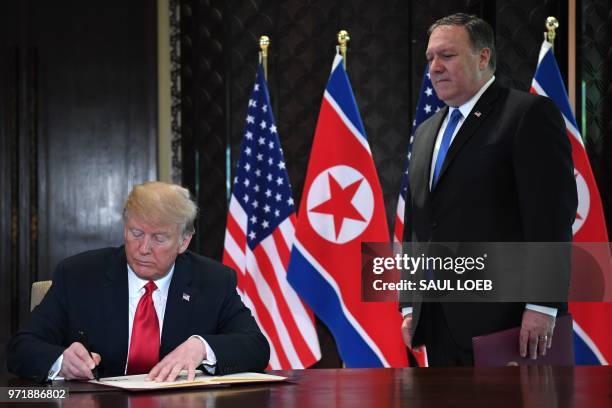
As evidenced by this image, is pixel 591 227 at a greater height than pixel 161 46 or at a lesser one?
lesser

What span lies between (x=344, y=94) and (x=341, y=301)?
107 cm

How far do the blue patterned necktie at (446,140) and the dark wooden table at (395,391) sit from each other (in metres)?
1.03

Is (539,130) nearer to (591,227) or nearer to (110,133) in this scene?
(591,227)

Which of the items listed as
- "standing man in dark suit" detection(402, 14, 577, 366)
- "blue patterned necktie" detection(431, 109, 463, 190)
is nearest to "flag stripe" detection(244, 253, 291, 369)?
"standing man in dark suit" detection(402, 14, 577, 366)

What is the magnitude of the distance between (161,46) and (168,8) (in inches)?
8.7

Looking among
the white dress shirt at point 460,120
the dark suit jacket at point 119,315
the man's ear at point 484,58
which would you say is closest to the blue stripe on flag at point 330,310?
the white dress shirt at point 460,120

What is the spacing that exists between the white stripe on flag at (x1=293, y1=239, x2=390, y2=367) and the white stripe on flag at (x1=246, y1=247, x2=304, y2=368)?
254mm

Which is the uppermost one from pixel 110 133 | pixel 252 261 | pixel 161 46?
pixel 161 46

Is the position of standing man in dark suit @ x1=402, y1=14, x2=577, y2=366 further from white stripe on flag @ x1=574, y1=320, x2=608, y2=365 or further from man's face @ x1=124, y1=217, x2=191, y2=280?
white stripe on flag @ x1=574, y1=320, x2=608, y2=365

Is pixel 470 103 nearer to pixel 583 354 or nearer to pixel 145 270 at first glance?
pixel 145 270

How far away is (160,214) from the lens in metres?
2.40

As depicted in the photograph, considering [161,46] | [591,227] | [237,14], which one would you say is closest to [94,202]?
[161,46]

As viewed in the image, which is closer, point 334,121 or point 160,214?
point 160,214

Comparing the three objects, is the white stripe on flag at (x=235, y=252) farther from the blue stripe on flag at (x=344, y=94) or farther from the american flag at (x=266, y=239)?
the blue stripe on flag at (x=344, y=94)
